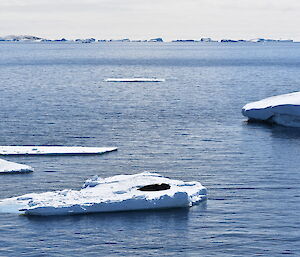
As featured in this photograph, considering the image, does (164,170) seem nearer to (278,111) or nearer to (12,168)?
(12,168)

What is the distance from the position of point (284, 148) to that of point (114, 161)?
44.7 ft

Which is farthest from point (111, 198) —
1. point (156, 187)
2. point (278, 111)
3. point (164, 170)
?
point (278, 111)

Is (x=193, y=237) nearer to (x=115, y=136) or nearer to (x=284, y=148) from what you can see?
(x=284, y=148)

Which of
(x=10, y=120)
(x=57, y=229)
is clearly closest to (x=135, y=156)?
(x=57, y=229)

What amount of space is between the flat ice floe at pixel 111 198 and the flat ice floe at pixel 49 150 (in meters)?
11.4

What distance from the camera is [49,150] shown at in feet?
175

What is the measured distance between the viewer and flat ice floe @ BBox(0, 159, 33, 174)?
4644 centimetres

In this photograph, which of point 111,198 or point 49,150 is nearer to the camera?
point 111,198

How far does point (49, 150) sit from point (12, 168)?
6.91 meters

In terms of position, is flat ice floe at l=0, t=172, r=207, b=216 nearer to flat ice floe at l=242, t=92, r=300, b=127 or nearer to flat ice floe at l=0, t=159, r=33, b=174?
flat ice floe at l=0, t=159, r=33, b=174

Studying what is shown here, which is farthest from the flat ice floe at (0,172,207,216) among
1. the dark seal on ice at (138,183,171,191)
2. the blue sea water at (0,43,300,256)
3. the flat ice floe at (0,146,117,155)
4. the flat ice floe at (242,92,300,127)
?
the flat ice floe at (242,92,300,127)

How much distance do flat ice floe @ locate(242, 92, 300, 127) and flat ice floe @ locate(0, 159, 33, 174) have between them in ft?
86.4

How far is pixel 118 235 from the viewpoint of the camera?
113 feet

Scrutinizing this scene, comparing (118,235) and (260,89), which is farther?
(260,89)
